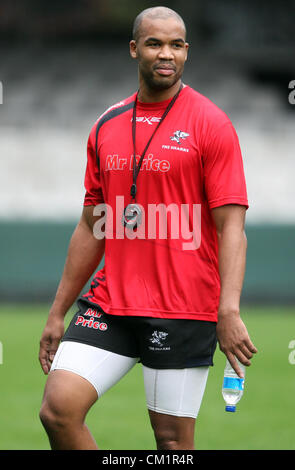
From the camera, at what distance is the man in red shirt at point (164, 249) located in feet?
14.0

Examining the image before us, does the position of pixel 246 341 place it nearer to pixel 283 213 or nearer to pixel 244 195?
pixel 244 195

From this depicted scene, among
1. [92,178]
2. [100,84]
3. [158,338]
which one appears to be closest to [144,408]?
[92,178]

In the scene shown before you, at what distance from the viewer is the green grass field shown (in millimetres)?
7117

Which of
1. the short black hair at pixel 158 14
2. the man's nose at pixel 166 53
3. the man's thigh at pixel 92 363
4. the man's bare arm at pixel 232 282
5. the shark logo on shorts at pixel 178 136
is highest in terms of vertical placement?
the short black hair at pixel 158 14

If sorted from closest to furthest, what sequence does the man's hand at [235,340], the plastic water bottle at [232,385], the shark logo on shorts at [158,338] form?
1. the man's hand at [235,340]
2. the plastic water bottle at [232,385]
3. the shark logo on shorts at [158,338]

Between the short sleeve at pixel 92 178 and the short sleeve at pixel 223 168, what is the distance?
69cm

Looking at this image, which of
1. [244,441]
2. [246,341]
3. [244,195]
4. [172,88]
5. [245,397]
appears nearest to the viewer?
[246,341]

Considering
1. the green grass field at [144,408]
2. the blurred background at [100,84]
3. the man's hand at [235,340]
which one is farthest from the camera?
the blurred background at [100,84]

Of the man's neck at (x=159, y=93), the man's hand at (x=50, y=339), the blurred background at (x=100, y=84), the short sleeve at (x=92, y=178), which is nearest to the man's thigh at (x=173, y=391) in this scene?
the man's hand at (x=50, y=339)

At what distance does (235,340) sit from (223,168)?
2.68ft

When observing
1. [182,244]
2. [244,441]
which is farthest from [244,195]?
[244,441]

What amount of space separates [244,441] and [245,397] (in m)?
2.39

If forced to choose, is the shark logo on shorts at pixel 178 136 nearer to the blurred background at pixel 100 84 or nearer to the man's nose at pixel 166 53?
the man's nose at pixel 166 53

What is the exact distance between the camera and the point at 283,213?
22797 mm
